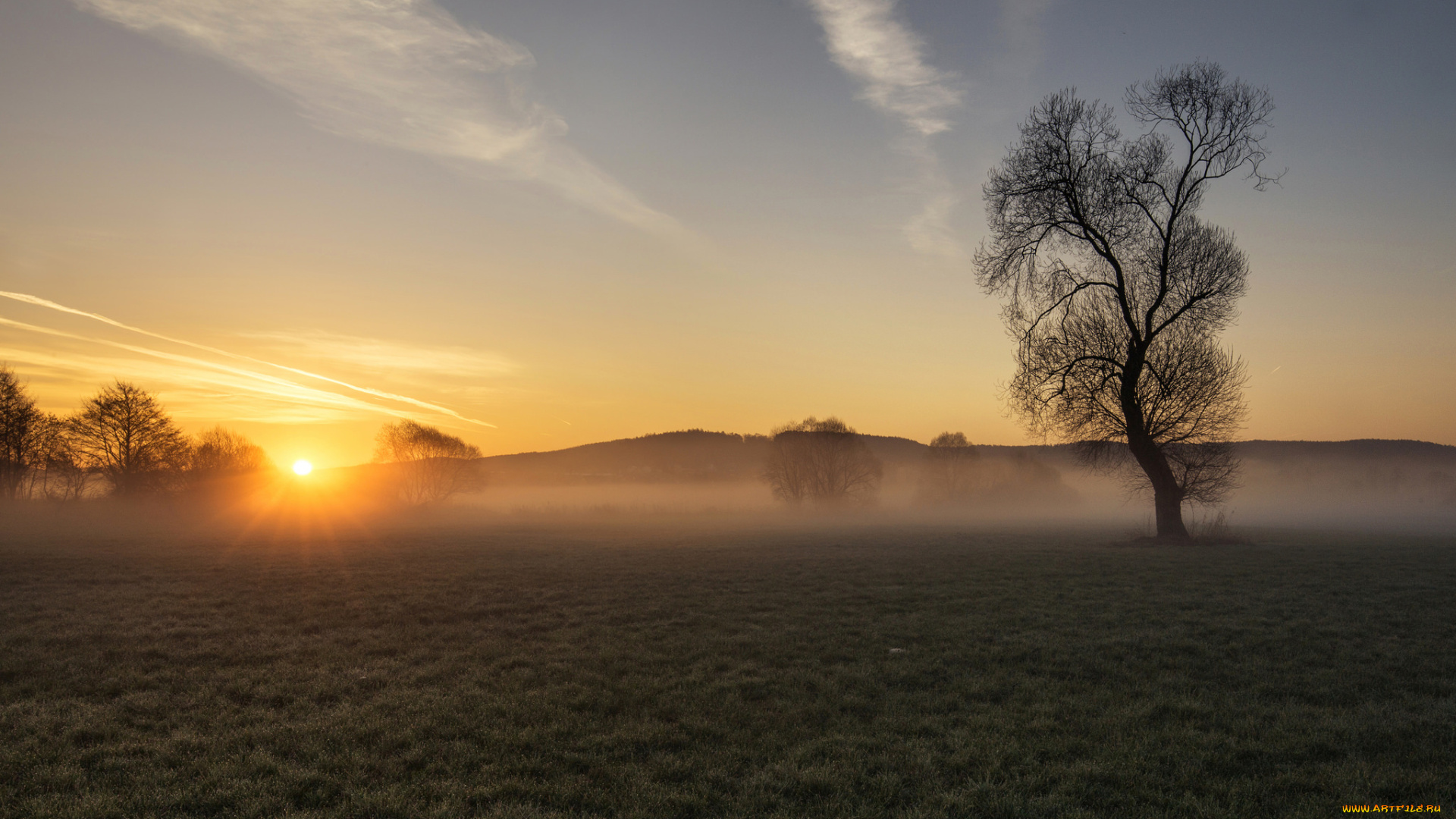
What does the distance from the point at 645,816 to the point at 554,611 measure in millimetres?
9329

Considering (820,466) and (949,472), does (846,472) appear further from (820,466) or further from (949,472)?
(949,472)

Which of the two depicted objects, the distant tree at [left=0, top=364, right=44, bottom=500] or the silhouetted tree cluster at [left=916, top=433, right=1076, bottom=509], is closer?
the distant tree at [left=0, top=364, right=44, bottom=500]

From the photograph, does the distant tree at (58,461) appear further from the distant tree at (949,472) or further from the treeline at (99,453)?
the distant tree at (949,472)

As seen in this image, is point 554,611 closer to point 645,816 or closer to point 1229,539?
point 645,816

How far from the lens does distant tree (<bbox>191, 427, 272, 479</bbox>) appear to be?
62.8 metres

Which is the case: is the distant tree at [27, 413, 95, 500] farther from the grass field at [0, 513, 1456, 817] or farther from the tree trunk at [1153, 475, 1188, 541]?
the tree trunk at [1153, 475, 1188, 541]

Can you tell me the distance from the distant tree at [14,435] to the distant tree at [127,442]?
305cm

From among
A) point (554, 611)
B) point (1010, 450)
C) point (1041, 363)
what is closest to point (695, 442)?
point (1010, 450)

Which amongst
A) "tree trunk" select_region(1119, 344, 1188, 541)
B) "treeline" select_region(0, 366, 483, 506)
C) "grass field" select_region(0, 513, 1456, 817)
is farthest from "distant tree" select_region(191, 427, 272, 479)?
"tree trunk" select_region(1119, 344, 1188, 541)

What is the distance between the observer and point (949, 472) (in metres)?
91.2

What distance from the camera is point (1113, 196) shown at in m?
28.0

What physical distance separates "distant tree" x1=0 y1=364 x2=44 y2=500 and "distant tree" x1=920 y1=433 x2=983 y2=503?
9296cm

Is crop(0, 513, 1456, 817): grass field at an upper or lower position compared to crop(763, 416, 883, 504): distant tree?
lower

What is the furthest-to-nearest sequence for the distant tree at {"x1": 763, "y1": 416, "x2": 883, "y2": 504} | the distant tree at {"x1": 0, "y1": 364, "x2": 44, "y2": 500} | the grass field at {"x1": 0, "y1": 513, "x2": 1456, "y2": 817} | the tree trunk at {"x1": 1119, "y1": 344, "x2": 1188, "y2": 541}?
the distant tree at {"x1": 763, "y1": 416, "x2": 883, "y2": 504} < the distant tree at {"x1": 0, "y1": 364, "x2": 44, "y2": 500} < the tree trunk at {"x1": 1119, "y1": 344, "x2": 1188, "y2": 541} < the grass field at {"x1": 0, "y1": 513, "x2": 1456, "y2": 817}
